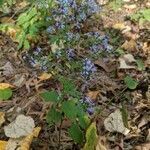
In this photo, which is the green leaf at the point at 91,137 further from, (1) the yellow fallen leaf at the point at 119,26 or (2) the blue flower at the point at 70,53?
(1) the yellow fallen leaf at the point at 119,26

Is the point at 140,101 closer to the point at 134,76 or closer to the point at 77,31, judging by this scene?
the point at 134,76

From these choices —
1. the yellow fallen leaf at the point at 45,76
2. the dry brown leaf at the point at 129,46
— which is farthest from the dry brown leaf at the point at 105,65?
the yellow fallen leaf at the point at 45,76

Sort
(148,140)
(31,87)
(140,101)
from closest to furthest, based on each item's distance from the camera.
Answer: (148,140) → (140,101) → (31,87)

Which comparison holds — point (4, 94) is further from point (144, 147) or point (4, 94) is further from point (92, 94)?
point (144, 147)

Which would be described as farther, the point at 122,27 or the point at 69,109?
the point at 122,27

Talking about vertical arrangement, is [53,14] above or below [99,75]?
above

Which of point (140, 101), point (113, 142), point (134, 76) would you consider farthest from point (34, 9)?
point (113, 142)

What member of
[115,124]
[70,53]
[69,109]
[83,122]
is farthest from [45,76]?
[69,109]
